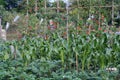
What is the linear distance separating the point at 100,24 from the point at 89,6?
607 millimetres

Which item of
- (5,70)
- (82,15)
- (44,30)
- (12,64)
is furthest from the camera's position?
(82,15)

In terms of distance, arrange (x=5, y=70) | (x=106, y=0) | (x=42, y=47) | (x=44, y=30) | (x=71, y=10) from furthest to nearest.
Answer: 1. (x=106, y=0)
2. (x=71, y=10)
3. (x=44, y=30)
4. (x=42, y=47)
5. (x=5, y=70)

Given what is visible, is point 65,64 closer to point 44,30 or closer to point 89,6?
point 44,30

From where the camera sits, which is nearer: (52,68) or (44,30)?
(52,68)

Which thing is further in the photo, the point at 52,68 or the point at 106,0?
the point at 106,0

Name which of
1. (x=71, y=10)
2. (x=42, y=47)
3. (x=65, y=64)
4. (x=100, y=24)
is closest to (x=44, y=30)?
(x=71, y=10)

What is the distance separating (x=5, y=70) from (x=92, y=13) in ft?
17.5

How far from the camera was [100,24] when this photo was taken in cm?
895

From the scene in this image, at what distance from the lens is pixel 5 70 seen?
3855 mm

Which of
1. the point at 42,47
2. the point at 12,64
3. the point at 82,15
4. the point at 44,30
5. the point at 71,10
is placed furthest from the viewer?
the point at 82,15

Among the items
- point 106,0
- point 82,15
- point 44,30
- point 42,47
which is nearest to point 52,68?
point 42,47

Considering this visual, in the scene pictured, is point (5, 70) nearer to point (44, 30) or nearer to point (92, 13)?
point (44, 30)

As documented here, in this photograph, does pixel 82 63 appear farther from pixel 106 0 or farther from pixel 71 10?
pixel 106 0

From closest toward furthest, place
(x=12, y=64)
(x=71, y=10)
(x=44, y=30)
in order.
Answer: (x=12, y=64) → (x=44, y=30) → (x=71, y=10)
